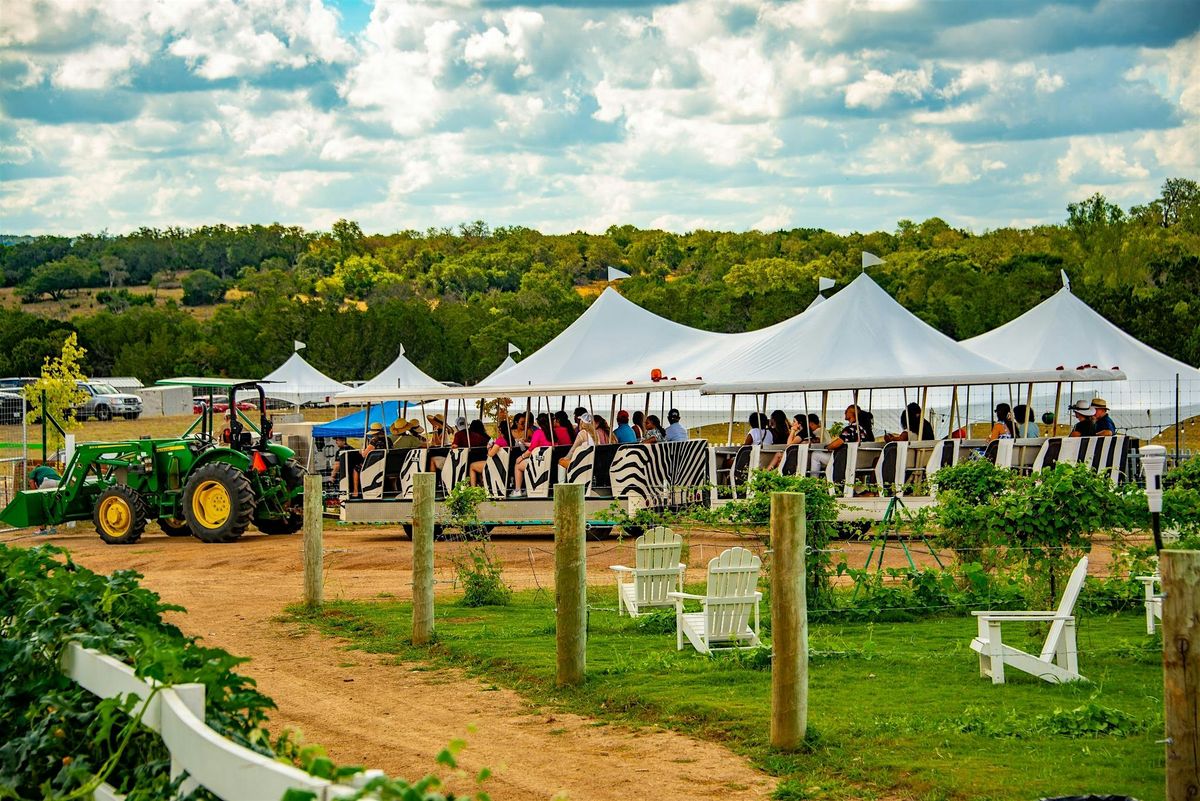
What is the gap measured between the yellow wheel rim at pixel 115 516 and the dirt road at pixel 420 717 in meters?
4.73

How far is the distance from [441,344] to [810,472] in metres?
47.5

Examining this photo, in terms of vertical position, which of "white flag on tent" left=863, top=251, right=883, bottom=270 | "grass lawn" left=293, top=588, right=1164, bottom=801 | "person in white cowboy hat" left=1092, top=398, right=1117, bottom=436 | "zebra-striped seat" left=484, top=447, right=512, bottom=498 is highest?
"white flag on tent" left=863, top=251, right=883, bottom=270

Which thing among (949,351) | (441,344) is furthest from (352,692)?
(441,344)

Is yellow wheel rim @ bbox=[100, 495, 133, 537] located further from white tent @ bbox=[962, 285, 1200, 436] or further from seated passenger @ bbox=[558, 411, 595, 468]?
white tent @ bbox=[962, 285, 1200, 436]

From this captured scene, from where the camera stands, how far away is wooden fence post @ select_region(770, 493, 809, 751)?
7.77m

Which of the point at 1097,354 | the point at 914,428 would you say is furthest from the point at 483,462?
the point at 1097,354

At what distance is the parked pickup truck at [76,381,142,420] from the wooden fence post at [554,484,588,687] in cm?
4994

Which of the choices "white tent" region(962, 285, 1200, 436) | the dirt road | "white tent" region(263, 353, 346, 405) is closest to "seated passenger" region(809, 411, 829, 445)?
the dirt road

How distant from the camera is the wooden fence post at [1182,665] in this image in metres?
5.42

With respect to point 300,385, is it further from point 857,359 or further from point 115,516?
point 857,359

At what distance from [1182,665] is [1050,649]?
13.0 ft

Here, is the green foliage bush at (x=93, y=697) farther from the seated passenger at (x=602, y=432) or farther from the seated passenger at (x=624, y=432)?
the seated passenger at (x=602, y=432)

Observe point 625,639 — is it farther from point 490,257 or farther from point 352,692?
point 490,257

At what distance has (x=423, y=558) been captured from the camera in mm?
11945
